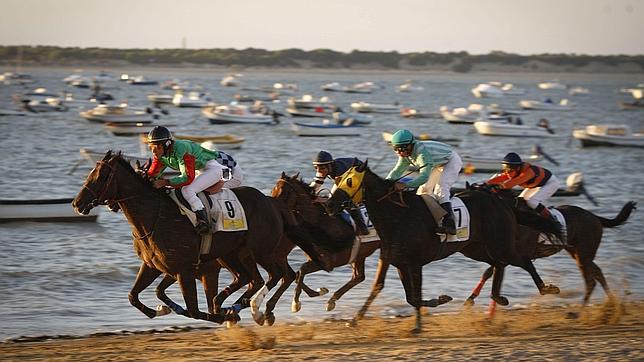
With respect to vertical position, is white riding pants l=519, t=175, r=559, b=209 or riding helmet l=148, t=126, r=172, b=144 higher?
riding helmet l=148, t=126, r=172, b=144

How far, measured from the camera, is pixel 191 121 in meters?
77.4

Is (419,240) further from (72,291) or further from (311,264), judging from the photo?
(72,291)

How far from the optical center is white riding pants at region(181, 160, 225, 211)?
13.0 m

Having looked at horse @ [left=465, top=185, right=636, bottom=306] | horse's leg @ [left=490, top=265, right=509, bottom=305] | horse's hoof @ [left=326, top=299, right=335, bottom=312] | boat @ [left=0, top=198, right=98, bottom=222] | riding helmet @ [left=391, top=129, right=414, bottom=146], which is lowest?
boat @ [left=0, top=198, right=98, bottom=222]

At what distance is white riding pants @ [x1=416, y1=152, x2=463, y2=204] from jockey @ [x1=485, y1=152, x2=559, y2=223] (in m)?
1.38

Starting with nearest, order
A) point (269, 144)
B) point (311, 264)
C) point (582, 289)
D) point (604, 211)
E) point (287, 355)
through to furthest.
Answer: point (287, 355)
point (311, 264)
point (582, 289)
point (604, 211)
point (269, 144)

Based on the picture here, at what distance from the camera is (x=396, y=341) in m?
13.2

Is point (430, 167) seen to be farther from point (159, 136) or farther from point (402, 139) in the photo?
point (159, 136)

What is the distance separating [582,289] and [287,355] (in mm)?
8842

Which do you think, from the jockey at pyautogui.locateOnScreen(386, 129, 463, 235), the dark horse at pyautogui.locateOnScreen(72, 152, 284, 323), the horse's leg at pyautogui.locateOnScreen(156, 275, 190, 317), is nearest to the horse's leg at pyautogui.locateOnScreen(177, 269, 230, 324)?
the dark horse at pyautogui.locateOnScreen(72, 152, 284, 323)

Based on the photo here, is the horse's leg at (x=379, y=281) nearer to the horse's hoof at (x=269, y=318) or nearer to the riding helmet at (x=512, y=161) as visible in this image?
the horse's hoof at (x=269, y=318)

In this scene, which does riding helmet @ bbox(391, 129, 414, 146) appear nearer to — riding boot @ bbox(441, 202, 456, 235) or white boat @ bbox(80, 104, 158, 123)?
riding boot @ bbox(441, 202, 456, 235)

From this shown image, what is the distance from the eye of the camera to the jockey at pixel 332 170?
1490 centimetres

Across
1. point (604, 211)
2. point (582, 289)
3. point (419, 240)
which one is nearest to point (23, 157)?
point (604, 211)
